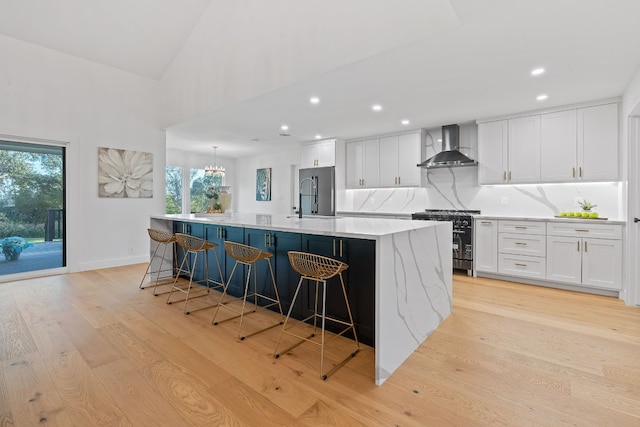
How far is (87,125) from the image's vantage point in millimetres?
4977

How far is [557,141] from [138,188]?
6.57 meters

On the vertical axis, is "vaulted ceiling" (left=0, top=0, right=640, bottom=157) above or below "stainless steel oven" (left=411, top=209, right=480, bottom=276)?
above

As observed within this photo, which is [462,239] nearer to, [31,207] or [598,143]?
[598,143]

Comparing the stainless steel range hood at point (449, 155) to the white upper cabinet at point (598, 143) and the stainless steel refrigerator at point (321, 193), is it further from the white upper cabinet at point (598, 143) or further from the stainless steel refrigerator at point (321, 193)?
the stainless steel refrigerator at point (321, 193)

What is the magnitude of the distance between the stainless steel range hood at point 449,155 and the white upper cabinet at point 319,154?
181 cm

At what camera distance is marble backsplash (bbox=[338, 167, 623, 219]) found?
4199 millimetres

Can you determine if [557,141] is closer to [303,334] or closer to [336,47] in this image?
[336,47]

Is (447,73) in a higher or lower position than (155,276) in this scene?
higher

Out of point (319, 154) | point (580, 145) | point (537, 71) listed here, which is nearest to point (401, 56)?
point (537, 71)

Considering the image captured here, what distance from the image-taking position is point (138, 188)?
559 centimetres

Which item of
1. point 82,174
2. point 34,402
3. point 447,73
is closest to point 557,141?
point 447,73

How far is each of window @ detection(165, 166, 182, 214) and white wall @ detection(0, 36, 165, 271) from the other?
2.27 meters

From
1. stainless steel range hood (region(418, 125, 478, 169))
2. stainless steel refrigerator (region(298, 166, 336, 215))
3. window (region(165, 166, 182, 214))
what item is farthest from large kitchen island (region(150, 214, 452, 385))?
window (region(165, 166, 182, 214))

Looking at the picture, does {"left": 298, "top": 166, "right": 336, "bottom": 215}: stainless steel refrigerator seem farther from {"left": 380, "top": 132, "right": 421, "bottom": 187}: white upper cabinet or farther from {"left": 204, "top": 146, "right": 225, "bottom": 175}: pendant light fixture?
{"left": 204, "top": 146, "right": 225, "bottom": 175}: pendant light fixture
